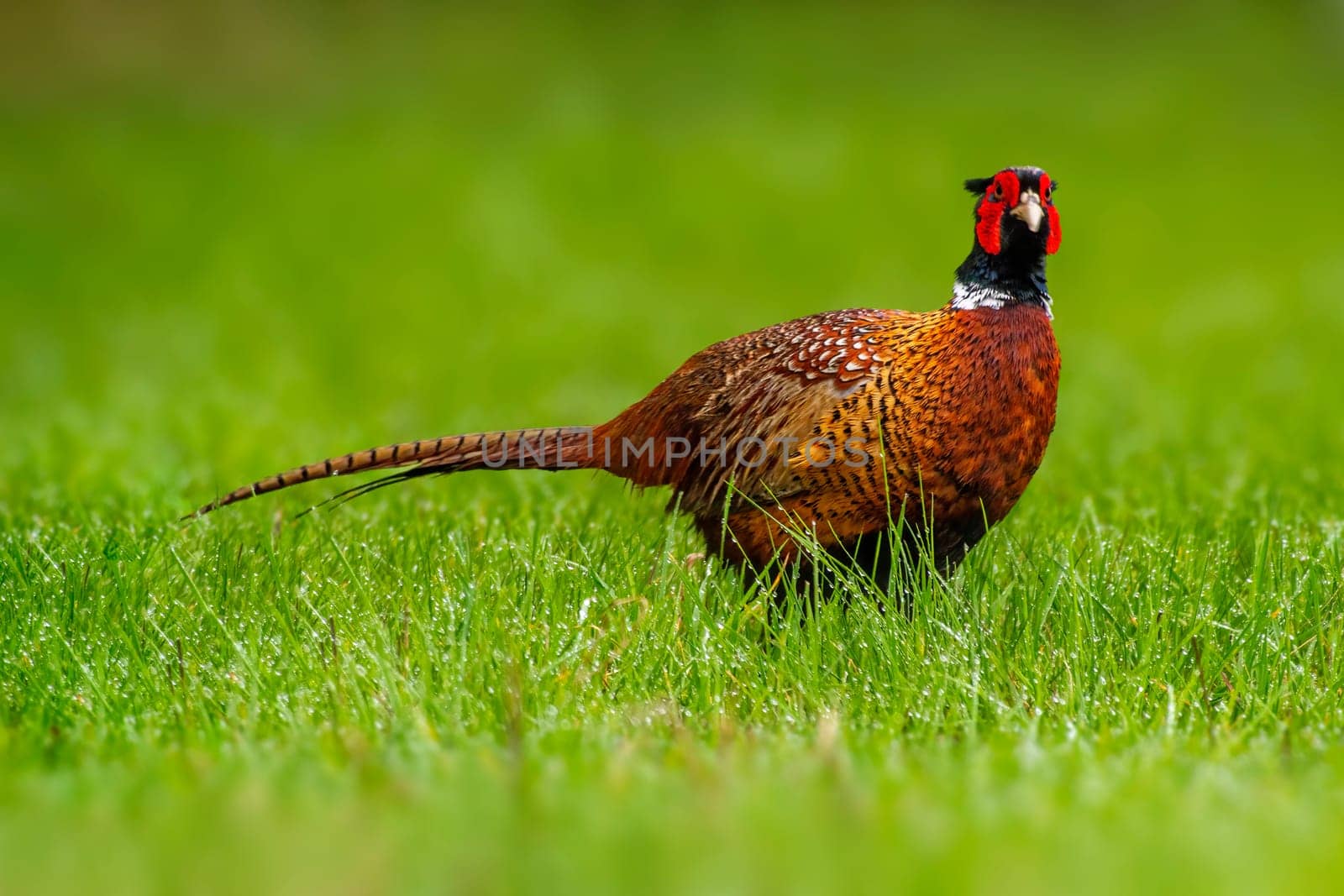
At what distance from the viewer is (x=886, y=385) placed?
4.01m

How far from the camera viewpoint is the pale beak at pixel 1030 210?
4.02 m

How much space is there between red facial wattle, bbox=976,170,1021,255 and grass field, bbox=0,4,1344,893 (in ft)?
2.96

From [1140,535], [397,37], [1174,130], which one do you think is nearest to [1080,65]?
[1174,130]

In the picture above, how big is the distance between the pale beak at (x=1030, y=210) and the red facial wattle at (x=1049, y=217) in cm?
3

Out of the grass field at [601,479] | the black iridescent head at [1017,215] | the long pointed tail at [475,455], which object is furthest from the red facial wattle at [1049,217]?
the long pointed tail at [475,455]

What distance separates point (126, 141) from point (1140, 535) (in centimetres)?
1327

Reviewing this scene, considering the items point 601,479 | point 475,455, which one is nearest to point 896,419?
point 475,455

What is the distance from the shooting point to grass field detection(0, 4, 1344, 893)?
105 inches

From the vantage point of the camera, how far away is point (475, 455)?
4.62 meters

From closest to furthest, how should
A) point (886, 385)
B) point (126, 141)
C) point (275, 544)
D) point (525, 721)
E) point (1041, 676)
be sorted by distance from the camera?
point (525, 721), point (1041, 676), point (886, 385), point (275, 544), point (126, 141)

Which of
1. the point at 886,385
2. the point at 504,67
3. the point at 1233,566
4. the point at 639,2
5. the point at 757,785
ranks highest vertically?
the point at 639,2

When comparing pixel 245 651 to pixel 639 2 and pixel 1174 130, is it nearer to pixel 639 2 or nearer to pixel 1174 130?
pixel 1174 130

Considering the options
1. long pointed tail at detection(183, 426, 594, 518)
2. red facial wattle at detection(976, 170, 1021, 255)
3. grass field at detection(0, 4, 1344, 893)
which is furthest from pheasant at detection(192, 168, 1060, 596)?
long pointed tail at detection(183, 426, 594, 518)

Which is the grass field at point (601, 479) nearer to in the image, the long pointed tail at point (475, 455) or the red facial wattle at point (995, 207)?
the long pointed tail at point (475, 455)
